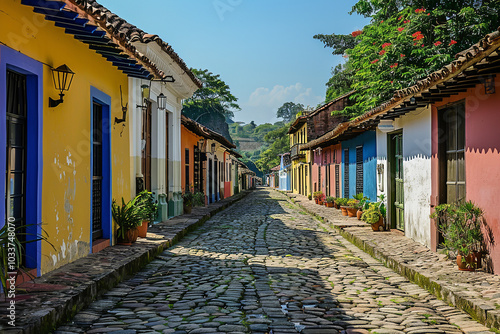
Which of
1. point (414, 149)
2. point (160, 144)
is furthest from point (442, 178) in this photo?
point (160, 144)

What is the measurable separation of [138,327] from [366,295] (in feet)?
8.69

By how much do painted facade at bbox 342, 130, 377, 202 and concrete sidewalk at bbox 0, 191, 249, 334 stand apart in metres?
6.67

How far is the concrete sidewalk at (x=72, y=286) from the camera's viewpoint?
3805 mm

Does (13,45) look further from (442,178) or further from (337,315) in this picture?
(442,178)

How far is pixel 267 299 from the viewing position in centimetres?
510

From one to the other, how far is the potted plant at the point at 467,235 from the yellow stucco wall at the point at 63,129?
4.99m

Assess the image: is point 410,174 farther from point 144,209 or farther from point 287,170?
point 287,170

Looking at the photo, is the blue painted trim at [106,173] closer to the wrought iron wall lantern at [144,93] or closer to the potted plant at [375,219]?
the wrought iron wall lantern at [144,93]

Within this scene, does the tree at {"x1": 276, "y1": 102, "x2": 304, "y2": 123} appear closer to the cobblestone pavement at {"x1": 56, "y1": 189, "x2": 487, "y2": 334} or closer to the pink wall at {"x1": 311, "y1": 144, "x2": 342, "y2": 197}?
the pink wall at {"x1": 311, "y1": 144, "x2": 342, "y2": 197}

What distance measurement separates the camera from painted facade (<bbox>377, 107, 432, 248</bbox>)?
320 inches

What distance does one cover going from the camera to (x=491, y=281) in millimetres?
5320

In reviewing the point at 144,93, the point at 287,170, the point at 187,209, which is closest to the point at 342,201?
the point at 187,209

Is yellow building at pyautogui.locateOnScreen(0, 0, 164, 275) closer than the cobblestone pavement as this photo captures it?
No

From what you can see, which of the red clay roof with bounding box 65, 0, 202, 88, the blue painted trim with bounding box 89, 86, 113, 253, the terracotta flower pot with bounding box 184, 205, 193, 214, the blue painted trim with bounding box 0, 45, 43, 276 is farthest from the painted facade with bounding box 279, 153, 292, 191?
the blue painted trim with bounding box 0, 45, 43, 276
